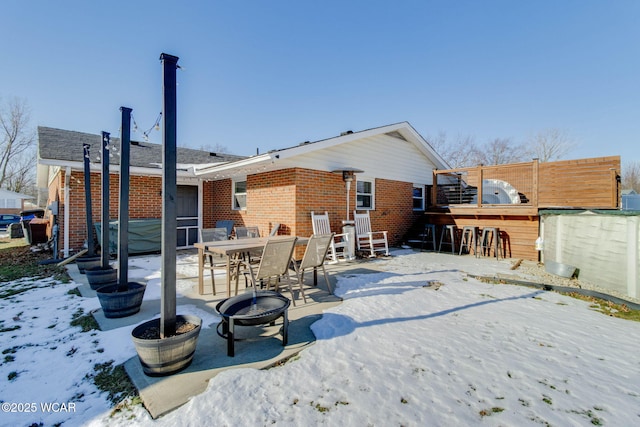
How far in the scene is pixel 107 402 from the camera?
6.76ft

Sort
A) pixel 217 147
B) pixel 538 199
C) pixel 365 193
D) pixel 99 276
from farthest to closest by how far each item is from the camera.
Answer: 1. pixel 217 147
2. pixel 365 193
3. pixel 538 199
4. pixel 99 276

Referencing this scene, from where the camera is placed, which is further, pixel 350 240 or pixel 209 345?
pixel 350 240

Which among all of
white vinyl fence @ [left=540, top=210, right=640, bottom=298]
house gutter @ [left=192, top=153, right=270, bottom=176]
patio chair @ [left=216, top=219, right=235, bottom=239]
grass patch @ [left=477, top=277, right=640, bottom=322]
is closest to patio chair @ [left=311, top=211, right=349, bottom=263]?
house gutter @ [left=192, top=153, right=270, bottom=176]

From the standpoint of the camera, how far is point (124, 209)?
12.7 ft

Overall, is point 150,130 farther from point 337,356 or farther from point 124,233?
point 337,356

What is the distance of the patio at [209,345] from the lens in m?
2.14

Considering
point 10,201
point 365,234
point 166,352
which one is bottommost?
point 166,352

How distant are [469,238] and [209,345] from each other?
27.4ft

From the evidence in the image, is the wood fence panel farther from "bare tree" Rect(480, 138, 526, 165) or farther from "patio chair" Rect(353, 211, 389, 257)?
"bare tree" Rect(480, 138, 526, 165)

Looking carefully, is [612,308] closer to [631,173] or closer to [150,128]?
[150,128]

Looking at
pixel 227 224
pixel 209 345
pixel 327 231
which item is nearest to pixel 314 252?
pixel 209 345

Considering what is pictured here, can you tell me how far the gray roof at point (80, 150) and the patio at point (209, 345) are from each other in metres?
3.94

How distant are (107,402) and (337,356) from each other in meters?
1.84

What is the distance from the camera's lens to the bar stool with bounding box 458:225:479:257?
861 cm
